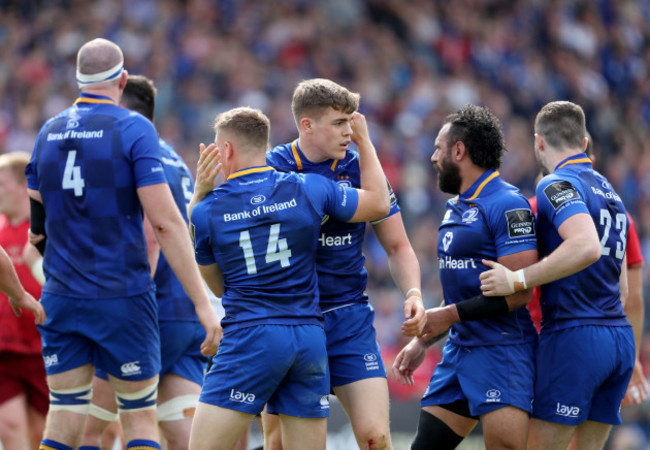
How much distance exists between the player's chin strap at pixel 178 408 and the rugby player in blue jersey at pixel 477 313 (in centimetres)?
163

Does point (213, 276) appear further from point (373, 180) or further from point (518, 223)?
point (518, 223)

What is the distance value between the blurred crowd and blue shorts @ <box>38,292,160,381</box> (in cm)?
819

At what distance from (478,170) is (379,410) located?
1659 millimetres

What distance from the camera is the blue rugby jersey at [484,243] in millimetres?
5723

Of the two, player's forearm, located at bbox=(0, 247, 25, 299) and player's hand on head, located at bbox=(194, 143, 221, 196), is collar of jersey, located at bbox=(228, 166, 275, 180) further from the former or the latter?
player's forearm, located at bbox=(0, 247, 25, 299)

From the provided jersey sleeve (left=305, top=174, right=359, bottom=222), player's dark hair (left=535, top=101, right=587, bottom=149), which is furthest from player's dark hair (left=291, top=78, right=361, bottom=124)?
player's dark hair (left=535, top=101, right=587, bottom=149)

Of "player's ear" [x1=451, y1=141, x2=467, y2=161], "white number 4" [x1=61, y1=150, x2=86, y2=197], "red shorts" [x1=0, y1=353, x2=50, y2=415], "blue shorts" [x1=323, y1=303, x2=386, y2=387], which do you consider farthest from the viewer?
"red shorts" [x1=0, y1=353, x2=50, y2=415]

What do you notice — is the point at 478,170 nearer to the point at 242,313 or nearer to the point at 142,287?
the point at 242,313

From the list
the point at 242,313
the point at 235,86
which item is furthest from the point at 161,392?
the point at 235,86

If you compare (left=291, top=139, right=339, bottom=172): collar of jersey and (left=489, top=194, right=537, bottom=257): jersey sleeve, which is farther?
(left=291, top=139, right=339, bottom=172): collar of jersey

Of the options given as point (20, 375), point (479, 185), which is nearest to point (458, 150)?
point (479, 185)

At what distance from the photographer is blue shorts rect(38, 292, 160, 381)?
5887 mm

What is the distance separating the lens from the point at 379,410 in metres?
5.56

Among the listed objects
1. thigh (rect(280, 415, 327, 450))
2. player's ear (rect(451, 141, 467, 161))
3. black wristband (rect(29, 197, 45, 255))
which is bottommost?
thigh (rect(280, 415, 327, 450))
